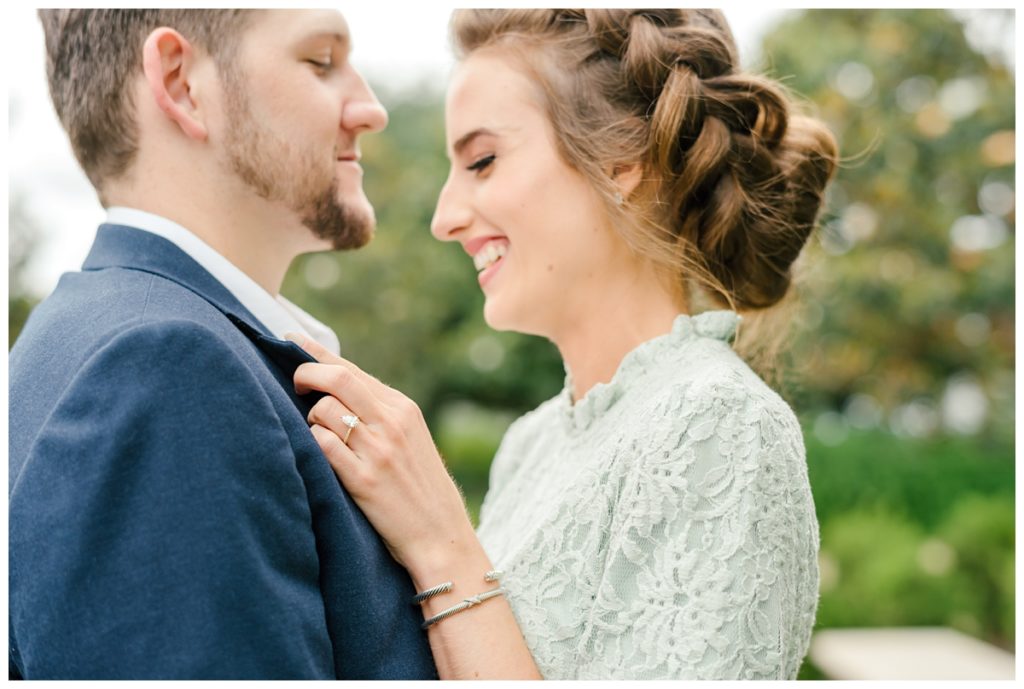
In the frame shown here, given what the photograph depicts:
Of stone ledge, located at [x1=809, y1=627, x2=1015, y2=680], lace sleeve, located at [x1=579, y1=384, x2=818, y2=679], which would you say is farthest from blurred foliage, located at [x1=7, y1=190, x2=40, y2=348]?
stone ledge, located at [x1=809, y1=627, x2=1015, y2=680]

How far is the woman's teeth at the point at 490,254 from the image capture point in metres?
2.36

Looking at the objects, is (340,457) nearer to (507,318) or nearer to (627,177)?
(507,318)

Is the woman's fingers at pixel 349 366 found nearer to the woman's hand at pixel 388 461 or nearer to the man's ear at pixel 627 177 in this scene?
the woman's hand at pixel 388 461

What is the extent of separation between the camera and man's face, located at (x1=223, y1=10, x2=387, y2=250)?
77.5 inches

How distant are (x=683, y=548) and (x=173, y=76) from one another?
1.35 m

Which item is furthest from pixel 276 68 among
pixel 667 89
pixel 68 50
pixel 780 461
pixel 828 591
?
pixel 828 591

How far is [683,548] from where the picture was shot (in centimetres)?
177

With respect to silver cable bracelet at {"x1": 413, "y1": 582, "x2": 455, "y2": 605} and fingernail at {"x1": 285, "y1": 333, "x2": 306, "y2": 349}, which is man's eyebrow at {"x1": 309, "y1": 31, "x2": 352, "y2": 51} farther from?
silver cable bracelet at {"x1": 413, "y1": 582, "x2": 455, "y2": 605}

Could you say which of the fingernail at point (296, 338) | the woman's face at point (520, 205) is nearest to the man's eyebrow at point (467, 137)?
the woman's face at point (520, 205)

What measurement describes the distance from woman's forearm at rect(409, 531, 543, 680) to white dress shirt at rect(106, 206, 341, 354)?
0.57 m

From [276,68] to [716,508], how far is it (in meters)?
1.23

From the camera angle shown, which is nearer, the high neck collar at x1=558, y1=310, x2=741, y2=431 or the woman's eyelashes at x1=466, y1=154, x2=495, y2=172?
the high neck collar at x1=558, y1=310, x2=741, y2=431

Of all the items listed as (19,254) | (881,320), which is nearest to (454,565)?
(19,254)

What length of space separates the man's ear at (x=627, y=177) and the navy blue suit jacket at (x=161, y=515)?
40.2 inches
